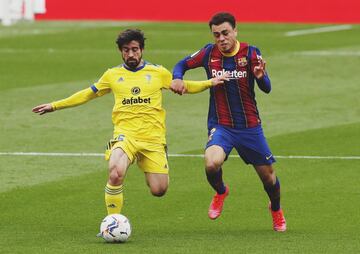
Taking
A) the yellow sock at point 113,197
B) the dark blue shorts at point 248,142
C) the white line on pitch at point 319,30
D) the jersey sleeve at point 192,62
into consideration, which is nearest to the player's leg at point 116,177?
the yellow sock at point 113,197

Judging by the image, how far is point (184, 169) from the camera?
53.8ft

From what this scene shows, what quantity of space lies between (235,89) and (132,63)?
3.72ft

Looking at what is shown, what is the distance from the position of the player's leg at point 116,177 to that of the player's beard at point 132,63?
0.92 m

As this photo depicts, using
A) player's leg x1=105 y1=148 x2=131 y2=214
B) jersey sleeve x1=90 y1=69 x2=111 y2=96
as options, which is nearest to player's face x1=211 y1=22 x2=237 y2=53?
jersey sleeve x1=90 y1=69 x2=111 y2=96

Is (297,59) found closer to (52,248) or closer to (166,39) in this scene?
(166,39)

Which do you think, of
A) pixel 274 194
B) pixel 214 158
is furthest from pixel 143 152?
pixel 274 194

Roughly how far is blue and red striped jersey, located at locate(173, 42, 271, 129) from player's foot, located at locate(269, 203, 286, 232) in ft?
3.05

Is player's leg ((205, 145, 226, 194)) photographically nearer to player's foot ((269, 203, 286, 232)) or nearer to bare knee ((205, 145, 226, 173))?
bare knee ((205, 145, 226, 173))

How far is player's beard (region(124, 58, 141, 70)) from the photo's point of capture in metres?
12.0

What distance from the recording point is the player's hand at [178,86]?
12.1 metres

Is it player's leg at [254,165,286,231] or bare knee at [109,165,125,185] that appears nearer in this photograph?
bare knee at [109,165,125,185]

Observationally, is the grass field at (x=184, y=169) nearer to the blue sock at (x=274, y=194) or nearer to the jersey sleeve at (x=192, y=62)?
the blue sock at (x=274, y=194)

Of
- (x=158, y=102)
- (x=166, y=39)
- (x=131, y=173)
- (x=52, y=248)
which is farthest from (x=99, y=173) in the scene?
(x=166, y=39)

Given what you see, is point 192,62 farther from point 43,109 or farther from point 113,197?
point 113,197
